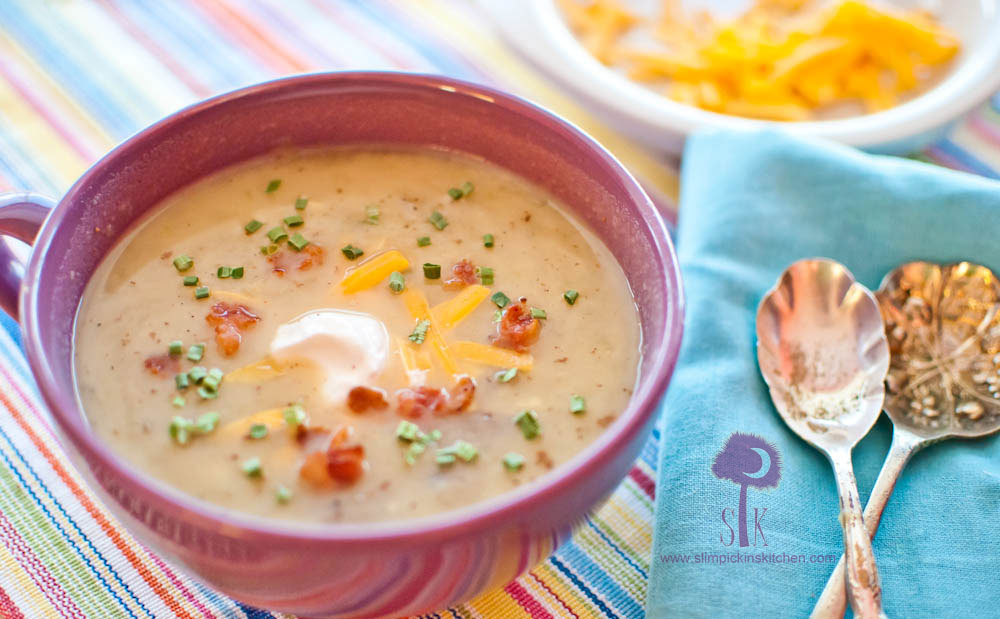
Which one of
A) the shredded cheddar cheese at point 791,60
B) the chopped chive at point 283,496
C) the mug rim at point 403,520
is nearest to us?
the mug rim at point 403,520

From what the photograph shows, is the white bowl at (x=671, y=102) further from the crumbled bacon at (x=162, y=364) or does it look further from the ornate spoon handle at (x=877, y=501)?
the crumbled bacon at (x=162, y=364)

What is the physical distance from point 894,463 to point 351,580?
0.92m

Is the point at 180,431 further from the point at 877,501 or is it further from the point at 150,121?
the point at 150,121

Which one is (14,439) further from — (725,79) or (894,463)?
(725,79)

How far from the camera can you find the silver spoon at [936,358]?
1601 millimetres

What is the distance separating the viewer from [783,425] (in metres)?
1.63

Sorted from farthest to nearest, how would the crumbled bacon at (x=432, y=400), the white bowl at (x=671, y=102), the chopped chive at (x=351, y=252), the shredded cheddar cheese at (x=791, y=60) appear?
the shredded cheddar cheese at (x=791, y=60) → the white bowl at (x=671, y=102) → the chopped chive at (x=351, y=252) → the crumbled bacon at (x=432, y=400)

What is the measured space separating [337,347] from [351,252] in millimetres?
220

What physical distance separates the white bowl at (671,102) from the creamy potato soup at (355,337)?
564 mm

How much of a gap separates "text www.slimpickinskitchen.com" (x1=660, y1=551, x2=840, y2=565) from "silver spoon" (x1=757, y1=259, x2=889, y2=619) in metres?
0.10

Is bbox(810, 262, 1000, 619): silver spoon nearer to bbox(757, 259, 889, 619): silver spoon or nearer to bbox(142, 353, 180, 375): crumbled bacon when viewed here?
bbox(757, 259, 889, 619): silver spoon

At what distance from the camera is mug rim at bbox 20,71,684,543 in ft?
3.41

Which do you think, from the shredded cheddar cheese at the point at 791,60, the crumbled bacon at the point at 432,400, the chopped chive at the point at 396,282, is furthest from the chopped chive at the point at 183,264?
the shredded cheddar cheese at the point at 791,60

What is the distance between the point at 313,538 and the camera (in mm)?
1026
